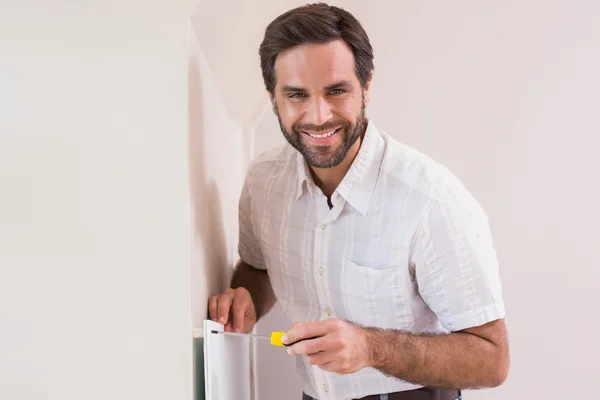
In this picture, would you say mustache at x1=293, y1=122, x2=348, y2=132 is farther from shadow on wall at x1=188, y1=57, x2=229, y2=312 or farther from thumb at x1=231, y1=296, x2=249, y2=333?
thumb at x1=231, y1=296, x2=249, y2=333

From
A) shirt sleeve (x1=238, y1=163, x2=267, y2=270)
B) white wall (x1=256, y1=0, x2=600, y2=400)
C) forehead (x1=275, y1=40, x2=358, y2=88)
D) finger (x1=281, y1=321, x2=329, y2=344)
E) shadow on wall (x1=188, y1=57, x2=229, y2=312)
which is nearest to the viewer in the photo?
finger (x1=281, y1=321, x2=329, y2=344)

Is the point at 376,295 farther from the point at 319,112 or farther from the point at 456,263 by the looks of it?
the point at 319,112

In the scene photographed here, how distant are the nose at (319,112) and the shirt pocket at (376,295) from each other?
0.30 m

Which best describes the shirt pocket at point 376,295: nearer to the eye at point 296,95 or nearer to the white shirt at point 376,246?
the white shirt at point 376,246

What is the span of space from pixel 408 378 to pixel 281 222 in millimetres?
443

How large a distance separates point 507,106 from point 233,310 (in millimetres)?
1290

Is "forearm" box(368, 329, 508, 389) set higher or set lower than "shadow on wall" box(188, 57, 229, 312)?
lower

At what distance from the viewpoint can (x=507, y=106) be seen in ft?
7.80

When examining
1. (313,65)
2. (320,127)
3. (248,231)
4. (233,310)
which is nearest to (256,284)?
(248,231)

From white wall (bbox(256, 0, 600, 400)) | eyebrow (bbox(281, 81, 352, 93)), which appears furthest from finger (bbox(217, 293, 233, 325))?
white wall (bbox(256, 0, 600, 400))

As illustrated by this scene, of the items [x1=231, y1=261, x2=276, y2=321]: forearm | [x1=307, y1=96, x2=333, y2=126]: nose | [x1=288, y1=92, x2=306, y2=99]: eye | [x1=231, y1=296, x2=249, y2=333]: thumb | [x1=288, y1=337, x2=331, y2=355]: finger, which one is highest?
[x1=288, y1=92, x2=306, y2=99]: eye

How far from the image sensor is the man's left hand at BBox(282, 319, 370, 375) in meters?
1.13

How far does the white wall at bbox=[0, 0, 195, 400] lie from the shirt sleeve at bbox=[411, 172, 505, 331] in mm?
502

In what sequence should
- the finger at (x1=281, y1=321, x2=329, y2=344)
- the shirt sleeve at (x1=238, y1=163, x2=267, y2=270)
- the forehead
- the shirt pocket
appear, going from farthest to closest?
the shirt sleeve at (x1=238, y1=163, x2=267, y2=270)
the shirt pocket
the forehead
the finger at (x1=281, y1=321, x2=329, y2=344)
